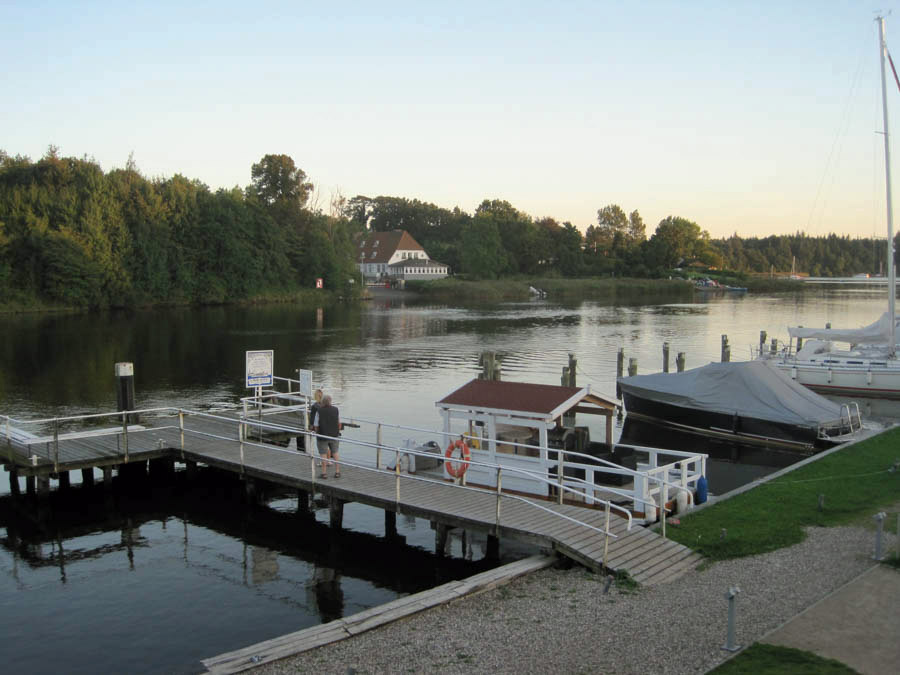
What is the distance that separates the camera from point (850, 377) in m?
38.8

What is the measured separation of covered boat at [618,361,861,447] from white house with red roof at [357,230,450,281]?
13266 cm

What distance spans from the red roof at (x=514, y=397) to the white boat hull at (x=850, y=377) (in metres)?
24.9

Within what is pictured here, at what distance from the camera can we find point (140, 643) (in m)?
14.1

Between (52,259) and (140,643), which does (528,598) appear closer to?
(140,643)

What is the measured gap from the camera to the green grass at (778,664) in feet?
31.6

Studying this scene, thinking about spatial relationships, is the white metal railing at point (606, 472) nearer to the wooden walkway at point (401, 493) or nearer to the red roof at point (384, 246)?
the wooden walkway at point (401, 493)

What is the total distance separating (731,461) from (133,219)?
3947 inches

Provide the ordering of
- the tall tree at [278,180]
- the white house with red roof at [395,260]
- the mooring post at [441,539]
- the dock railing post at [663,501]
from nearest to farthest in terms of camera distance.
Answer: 1. the dock railing post at [663,501]
2. the mooring post at [441,539]
3. the tall tree at [278,180]
4. the white house with red roof at [395,260]

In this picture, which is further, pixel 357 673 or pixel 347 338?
pixel 347 338

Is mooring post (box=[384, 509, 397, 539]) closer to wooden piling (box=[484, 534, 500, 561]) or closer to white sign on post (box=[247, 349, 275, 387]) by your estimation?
wooden piling (box=[484, 534, 500, 561])

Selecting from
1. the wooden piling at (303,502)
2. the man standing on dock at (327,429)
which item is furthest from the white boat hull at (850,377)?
the man standing on dock at (327,429)

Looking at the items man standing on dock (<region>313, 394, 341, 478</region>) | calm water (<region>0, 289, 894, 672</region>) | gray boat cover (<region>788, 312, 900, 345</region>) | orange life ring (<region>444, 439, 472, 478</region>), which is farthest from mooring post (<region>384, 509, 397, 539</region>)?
gray boat cover (<region>788, 312, 900, 345</region>)

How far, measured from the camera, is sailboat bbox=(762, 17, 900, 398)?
125ft

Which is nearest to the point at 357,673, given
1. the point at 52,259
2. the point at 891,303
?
the point at 891,303
